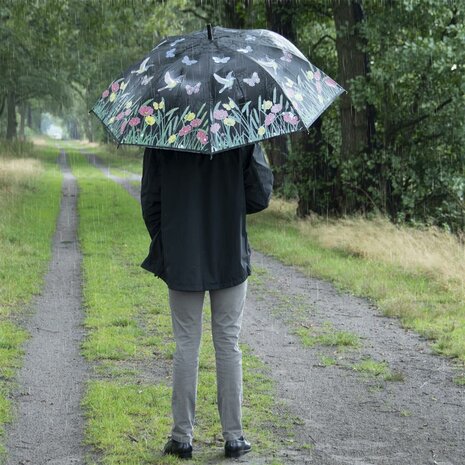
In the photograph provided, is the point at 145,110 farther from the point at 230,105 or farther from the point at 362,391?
the point at 362,391

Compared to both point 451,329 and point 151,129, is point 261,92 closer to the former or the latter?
point 151,129

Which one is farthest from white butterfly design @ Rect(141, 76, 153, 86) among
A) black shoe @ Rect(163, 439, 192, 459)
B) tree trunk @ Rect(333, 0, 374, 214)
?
tree trunk @ Rect(333, 0, 374, 214)

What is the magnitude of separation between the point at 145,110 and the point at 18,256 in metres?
8.79

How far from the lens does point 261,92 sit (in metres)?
4.40

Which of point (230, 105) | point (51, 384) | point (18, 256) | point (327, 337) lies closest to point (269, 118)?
point (230, 105)

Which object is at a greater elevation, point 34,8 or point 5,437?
point 34,8

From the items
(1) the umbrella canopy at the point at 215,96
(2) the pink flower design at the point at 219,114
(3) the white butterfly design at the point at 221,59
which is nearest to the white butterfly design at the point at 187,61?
(1) the umbrella canopy at the point at 215,96

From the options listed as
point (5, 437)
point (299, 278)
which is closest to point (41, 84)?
point (299, 278)

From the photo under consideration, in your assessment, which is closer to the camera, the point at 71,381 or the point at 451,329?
the point at 71,381

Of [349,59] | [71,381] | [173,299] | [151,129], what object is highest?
[349,59]

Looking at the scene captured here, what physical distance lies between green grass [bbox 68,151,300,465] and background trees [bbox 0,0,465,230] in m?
6.17

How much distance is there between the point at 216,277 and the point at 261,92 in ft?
3.34

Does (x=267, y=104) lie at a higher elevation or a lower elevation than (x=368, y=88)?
lower

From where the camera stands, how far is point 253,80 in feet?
14.5
